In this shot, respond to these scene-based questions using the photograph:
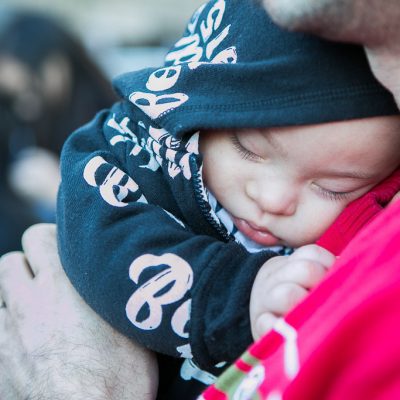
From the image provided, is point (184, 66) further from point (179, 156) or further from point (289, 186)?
point (289, 186)

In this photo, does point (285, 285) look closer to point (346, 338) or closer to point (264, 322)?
point (264, 322)

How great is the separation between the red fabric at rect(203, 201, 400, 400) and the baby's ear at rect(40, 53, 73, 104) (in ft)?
10.7

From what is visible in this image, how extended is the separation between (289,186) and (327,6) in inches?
17.6

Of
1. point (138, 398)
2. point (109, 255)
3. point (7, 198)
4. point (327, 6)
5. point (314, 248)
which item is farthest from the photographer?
point (7, 198)

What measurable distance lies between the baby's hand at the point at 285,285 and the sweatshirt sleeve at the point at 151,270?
0.05 metres

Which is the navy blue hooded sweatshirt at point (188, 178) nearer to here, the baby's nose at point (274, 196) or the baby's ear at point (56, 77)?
the baby's nose at point (274, 196)

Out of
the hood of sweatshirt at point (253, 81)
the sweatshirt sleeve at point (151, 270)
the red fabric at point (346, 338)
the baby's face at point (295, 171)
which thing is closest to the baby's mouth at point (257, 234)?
the baby's face at point (295, 171)

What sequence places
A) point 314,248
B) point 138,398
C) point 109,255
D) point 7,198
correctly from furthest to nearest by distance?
point 7,198
point 138,398
point 109,255
point 314,248

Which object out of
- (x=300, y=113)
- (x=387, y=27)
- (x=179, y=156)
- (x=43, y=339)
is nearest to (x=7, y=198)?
(x=43, y=339)

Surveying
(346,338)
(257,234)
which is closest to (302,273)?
(346,338)

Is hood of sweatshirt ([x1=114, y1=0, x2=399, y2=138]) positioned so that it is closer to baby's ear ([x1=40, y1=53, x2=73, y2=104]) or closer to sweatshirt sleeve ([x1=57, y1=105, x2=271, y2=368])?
sweatshirt sleeve ([x1=57, y1=105, x2=271, y2=368])

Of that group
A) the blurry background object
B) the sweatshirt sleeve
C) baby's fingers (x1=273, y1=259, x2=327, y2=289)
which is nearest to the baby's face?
the sweatshirt sleeve

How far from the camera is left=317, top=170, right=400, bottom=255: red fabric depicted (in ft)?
4.62

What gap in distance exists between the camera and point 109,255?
1440mm
